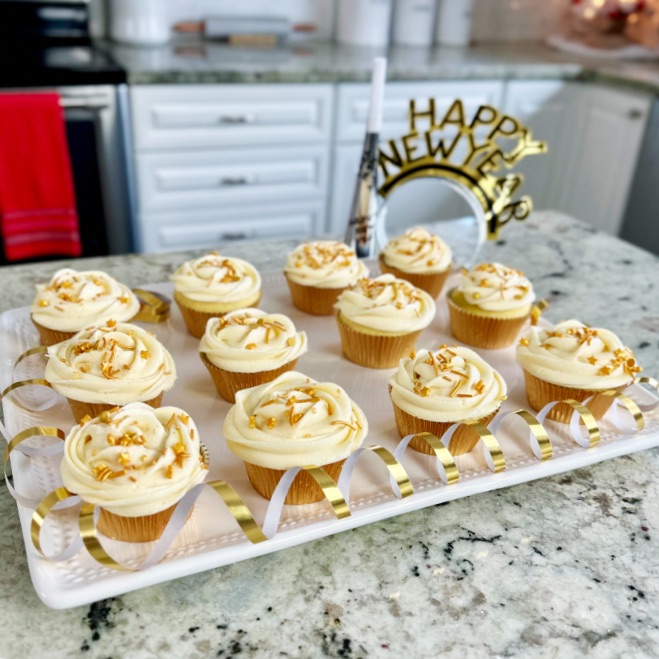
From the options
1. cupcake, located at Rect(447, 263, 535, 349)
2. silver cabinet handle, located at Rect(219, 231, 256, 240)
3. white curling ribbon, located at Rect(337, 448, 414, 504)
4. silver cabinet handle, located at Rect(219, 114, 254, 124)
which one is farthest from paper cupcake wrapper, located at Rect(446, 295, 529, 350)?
silver cabinet handle, located at Rect(219, 231, 256, 240)

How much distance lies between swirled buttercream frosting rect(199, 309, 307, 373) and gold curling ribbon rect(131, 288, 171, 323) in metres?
0.18

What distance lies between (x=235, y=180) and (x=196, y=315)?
62.0 inches

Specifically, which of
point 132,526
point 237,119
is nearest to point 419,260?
point 132,526

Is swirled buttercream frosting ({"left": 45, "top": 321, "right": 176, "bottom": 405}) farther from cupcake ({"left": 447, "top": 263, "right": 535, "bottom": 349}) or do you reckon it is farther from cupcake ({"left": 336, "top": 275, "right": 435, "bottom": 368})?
cupcake ({"left": 447, "top": 263, "right": 535, "bottom": 349})

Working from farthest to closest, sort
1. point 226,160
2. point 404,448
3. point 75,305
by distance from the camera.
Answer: point 226,160, point 75,305, point 404,448

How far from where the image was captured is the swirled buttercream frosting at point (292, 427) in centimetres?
85

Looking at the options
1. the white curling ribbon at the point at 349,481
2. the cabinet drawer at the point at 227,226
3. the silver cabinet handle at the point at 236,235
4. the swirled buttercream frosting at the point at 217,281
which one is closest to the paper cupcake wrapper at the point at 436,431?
the white curling ribbon at the point at 349,481

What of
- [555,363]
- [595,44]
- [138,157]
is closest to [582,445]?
[555,363]

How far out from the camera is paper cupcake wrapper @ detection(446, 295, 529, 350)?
1276 mm

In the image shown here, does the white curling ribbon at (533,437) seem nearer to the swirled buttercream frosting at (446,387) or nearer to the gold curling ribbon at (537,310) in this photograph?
the swirled buttercream frosting at (446,387)

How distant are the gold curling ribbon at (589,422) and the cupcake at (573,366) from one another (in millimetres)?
42

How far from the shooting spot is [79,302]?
116cm

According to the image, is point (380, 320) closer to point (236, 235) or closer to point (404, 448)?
point (404, 448)

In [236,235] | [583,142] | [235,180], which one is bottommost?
[236,235]
